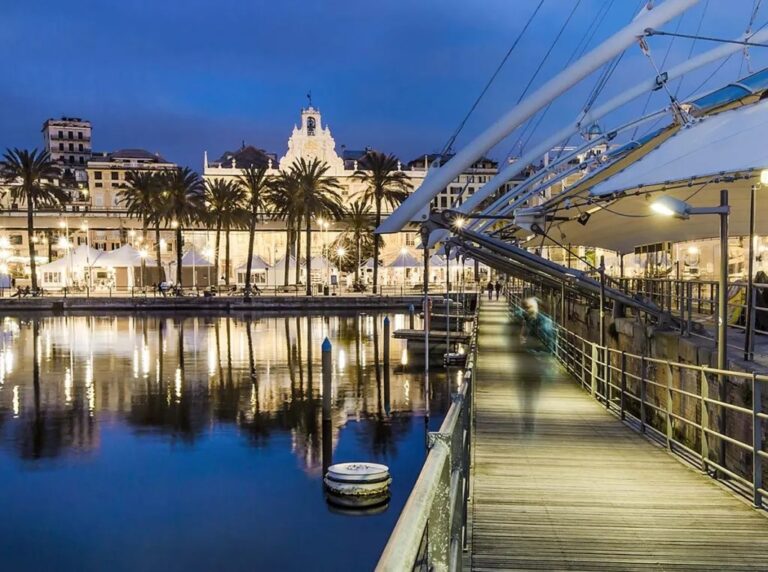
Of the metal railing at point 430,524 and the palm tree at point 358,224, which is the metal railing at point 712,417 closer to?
the metal railing at point 430,524

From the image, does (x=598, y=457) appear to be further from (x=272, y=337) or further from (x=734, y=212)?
(x=272, y=337)

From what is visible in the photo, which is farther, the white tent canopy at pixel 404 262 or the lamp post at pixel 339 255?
the lamp post at pixel 339 255

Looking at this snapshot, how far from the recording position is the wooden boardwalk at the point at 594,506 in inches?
282

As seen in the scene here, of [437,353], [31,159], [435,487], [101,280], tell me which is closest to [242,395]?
[437,353]

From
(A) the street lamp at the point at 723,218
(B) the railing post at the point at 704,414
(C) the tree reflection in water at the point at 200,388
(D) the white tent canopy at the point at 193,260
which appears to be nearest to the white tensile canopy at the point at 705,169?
(A) the street lamp at the point at 723,218

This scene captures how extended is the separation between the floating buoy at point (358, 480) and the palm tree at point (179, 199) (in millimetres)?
64142

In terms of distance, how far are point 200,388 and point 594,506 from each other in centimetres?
2537

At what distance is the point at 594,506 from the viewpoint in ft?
28.8

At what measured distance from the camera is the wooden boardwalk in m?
7.16

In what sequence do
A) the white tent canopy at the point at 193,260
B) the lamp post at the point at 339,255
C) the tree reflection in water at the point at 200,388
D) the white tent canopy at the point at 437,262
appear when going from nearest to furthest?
the tree reflection in water at the point at 200,388 → the white tent canopy at the point at 193,260 → the white tent canopy at the point at 437,262 → the lamp post at the point at 339,255

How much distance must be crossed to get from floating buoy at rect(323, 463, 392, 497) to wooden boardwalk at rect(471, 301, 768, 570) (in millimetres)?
3682

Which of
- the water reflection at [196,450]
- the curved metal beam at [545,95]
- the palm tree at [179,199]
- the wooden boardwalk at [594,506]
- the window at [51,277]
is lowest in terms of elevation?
the water reflection at [196,450]

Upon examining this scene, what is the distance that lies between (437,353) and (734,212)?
21022 mm

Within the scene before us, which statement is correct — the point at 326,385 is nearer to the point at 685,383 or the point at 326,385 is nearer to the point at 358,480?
the point at 358,480
